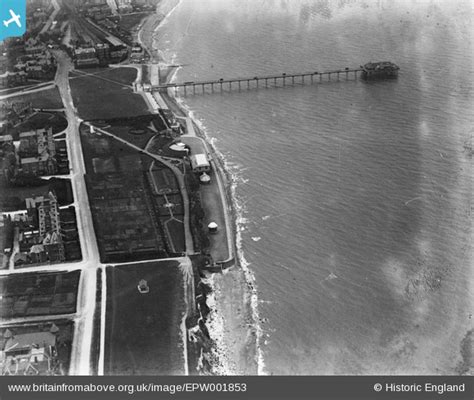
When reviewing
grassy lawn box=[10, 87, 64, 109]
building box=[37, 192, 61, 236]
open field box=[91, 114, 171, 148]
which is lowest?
building box=[37, 192, 61, 236]

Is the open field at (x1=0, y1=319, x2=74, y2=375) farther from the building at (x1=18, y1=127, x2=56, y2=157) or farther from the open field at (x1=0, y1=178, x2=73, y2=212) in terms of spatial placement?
the building at (x1=18, y1=127, x2=56, y2=157)

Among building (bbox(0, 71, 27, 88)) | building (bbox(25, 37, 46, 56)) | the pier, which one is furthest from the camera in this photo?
building (bbox(25, 37, 46, 56))

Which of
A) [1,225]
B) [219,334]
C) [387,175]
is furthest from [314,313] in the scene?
[1,225]

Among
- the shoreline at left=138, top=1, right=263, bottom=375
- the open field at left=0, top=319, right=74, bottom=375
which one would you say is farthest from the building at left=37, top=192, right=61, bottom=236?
the shoreline at left=138, top=1, right=263, bottom=375

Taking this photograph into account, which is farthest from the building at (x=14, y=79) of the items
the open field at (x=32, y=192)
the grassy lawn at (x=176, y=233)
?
the grassy lawn at (x=176, y=233)

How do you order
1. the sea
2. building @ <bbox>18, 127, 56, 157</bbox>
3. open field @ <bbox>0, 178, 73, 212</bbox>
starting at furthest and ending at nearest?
building @ <bbox>18, 127, 56, 157</bbox>
open field @ <bbox>0, 178, 73, 212</bbox>
the sea

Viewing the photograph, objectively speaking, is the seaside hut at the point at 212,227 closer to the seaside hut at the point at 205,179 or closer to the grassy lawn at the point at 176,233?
the grassy lawn at the point at 176,233

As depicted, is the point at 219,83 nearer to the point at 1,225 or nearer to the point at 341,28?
the point at 341,28
